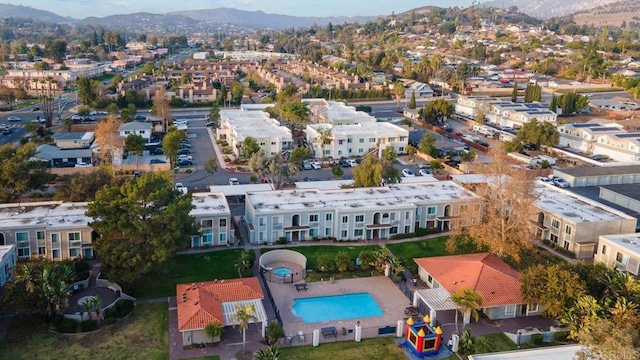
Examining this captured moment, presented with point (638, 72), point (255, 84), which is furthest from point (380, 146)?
A: point (638, 72)

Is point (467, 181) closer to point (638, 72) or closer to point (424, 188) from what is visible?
point (424, 188)

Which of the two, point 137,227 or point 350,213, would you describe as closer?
point 137,227

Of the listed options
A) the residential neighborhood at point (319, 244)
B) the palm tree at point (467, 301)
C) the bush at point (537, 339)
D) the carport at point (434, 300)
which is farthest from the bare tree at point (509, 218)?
the bush at point (537, 339)

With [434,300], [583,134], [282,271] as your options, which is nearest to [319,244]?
[282,271]

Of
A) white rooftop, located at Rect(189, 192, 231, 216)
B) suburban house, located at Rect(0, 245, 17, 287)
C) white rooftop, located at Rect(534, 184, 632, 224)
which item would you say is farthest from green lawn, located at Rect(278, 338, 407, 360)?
white rooftop, located at Rect(534, 184, 632, 224)

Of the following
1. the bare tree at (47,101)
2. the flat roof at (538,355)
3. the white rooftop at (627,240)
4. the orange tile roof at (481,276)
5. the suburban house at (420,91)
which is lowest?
the flat roof at (538,355)

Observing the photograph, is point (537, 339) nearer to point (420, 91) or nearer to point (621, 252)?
point (621, 252)

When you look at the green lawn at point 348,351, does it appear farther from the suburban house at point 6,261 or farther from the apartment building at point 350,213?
the suburban house at point 6,261

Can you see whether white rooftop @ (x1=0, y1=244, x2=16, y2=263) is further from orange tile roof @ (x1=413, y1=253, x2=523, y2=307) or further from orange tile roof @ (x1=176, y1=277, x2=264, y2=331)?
orange tile roof @ (x1=413, y1=253, x2=523, y2=307)
